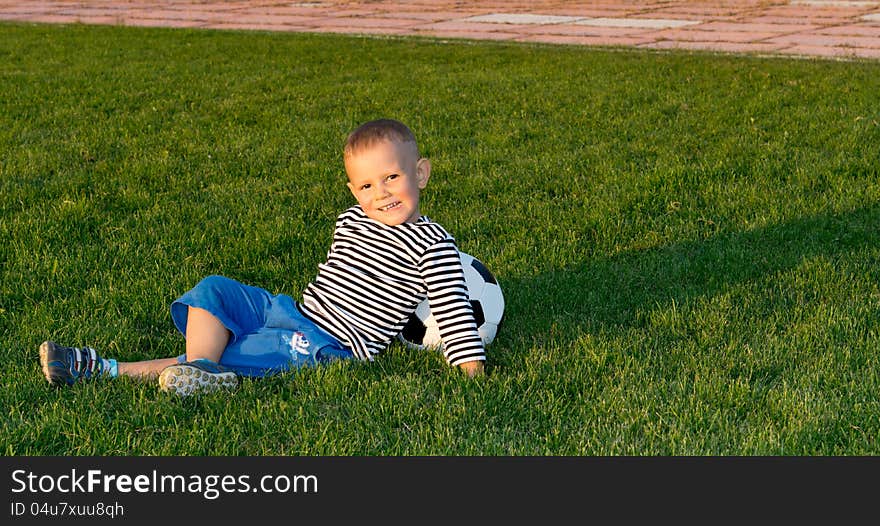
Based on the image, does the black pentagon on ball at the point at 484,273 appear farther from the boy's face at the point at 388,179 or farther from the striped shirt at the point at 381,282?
the boy's face at the point at 388,179

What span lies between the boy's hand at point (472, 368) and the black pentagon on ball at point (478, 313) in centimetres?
29

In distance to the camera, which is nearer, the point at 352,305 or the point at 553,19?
the point at 352,305

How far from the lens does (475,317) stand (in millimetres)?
4137

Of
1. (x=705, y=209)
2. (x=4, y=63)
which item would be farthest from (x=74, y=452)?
(x=4, y=63)

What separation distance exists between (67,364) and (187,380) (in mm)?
441

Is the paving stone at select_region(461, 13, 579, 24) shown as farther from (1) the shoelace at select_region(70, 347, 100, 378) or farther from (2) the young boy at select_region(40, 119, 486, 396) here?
(1) the shoelace at select_region(70, 347, 100, 378)

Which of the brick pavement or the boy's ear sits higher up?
the boy's ear

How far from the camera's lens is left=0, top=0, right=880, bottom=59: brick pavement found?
12.5m

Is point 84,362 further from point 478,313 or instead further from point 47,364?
point 478,313

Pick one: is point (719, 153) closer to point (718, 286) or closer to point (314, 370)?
point (718, 286)

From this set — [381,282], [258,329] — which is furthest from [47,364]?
[381,282]

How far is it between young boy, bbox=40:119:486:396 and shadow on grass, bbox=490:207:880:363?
1.27 feet

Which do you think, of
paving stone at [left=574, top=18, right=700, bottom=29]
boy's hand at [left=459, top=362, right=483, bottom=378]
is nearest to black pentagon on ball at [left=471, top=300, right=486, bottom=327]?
boy's hand at [left=459, top=362, right=483, bottom=378]

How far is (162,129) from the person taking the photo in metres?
8.24
